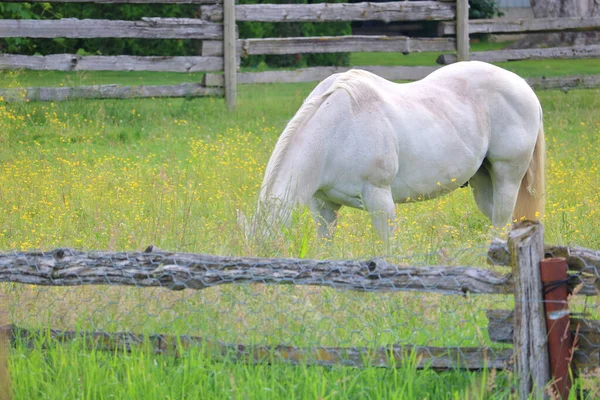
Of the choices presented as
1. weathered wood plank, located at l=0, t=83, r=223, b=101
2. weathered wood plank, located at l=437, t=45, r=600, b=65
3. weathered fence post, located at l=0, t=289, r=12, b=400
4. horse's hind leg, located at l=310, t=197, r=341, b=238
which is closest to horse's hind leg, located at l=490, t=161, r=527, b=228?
horse's hind leg, located at l=310, t=197, r=341, b=238

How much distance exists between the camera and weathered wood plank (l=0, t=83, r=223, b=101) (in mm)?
11570

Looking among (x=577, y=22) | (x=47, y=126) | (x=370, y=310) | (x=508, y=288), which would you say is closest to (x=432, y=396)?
(x=508, y=288)

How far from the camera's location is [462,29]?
44.7 feet

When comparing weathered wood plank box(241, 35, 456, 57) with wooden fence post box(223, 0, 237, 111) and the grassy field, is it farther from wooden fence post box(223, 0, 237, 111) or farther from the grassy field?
the grassy field

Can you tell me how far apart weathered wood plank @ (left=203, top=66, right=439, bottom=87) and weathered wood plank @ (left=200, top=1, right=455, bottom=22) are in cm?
74

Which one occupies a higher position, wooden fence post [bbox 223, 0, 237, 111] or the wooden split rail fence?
wooden fence post [bbox 223, 0, 237, 111]

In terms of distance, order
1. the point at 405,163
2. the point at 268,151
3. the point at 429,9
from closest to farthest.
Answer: the point at 405,163 < the point at 268,151 < the point at 429,9

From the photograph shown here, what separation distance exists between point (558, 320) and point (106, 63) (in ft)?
32.2

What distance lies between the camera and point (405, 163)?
20.6ft

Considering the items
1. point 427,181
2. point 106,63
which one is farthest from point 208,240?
point 106,63

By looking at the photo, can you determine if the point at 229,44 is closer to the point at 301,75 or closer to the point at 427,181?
the point at 301,75

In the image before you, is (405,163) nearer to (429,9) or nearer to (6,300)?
(6,300)

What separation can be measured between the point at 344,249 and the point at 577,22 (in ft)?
32.5

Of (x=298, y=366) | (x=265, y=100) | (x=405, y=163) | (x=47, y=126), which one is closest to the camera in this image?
(x=298, y=366)
